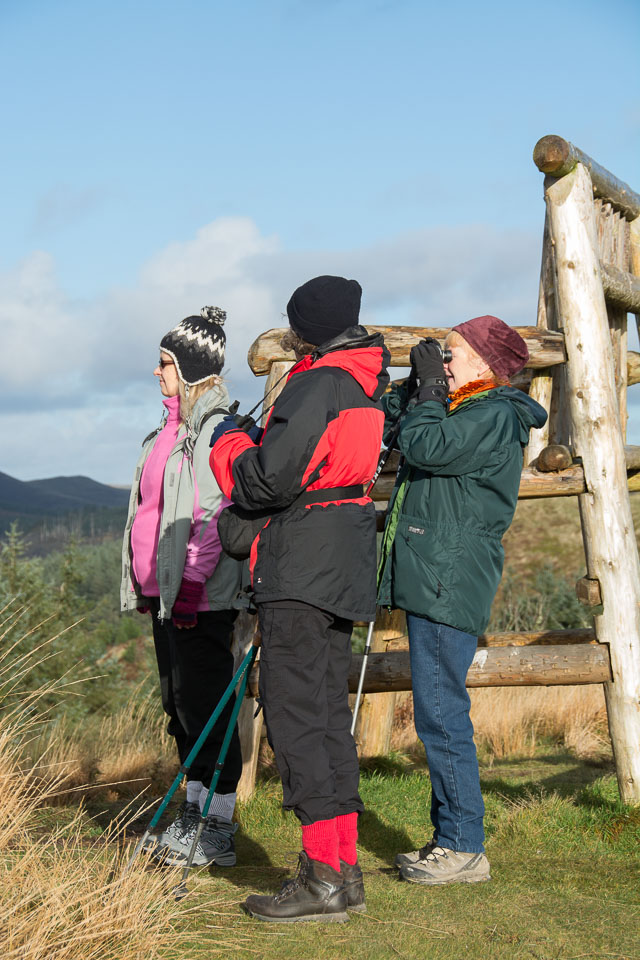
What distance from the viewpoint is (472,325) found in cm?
369

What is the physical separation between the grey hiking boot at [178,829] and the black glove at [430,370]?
77.0 inches

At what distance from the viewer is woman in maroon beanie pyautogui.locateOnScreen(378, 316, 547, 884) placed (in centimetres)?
346

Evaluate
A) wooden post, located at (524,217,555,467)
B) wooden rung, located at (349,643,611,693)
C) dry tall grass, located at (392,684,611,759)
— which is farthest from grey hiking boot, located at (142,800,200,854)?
dry tall grass, located at (392,684,611,759)

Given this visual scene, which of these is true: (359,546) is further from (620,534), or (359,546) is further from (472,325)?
(620,534)

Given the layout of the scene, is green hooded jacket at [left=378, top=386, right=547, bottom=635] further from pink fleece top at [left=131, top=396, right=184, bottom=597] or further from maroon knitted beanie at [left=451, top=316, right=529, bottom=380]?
pink fleece top at [left=131, top=396, right=184, bottom=597]

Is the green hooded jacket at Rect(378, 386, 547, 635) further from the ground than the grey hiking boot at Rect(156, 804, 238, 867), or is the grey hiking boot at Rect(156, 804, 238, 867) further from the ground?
the green hooded jacket at Rect(378, 386, 547, 635)

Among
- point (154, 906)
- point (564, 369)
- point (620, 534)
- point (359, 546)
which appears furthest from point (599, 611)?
point (154, 906)

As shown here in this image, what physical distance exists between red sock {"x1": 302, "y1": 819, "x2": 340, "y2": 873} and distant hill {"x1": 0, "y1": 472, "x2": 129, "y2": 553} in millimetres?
76076

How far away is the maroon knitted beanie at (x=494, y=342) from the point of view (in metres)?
3.67

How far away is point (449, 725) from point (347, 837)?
0.58m

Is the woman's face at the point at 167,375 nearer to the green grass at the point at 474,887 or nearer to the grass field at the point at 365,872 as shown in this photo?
the grass field at the point at 365,872

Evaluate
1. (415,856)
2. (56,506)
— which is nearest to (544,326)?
(415,856)

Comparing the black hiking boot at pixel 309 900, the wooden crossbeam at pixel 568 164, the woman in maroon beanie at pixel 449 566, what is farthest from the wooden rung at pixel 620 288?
the black hiking boot at pixel 309 900

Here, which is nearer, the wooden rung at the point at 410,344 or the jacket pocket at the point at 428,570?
the jacket pocket at the point at 428,570
